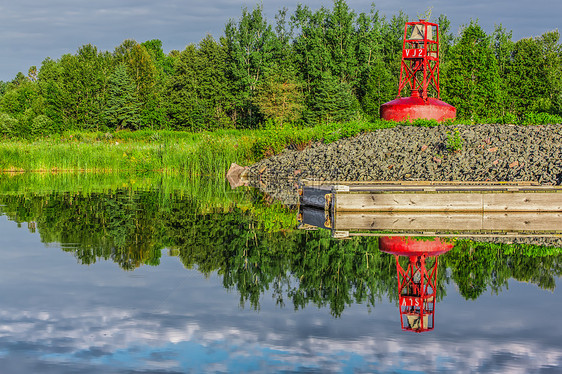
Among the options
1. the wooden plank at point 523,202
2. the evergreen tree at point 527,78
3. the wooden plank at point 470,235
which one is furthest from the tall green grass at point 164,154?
the evergreen tree at point 527,78

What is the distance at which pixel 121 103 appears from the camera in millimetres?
72625

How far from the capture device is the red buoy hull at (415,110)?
27094 millimetres

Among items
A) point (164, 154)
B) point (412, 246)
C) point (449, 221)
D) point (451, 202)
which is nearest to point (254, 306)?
point (412, 246)

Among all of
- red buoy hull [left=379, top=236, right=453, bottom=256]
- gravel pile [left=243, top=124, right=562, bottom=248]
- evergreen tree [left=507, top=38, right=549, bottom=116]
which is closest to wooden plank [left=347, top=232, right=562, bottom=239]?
red buoy hull [left=379, top=236, right=453, bottom=256]

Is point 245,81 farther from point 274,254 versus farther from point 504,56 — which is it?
point 274,254

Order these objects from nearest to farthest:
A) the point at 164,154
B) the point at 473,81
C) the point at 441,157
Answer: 1. the point at 441,157
2. the point at 164,154
3. the point at 473,81

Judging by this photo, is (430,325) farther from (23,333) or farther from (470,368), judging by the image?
(23,333)

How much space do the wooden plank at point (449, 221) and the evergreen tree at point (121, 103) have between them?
61.8 metres

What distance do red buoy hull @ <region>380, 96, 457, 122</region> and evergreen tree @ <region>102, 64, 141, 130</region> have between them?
163ft

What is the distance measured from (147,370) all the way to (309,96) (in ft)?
218

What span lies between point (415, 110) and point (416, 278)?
65.5 feet

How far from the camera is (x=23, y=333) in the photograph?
5.79 metres

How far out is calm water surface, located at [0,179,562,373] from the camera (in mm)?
5168

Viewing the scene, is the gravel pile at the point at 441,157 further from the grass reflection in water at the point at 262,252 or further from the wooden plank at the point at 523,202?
the grass reflection in water at the point at 262,252
